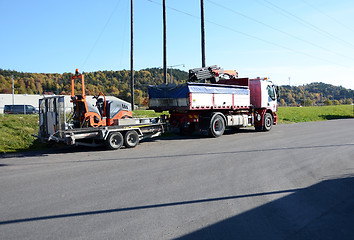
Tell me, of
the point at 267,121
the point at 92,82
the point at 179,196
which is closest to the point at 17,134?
the point at 179,196

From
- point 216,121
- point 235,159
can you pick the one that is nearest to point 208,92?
point 216,121

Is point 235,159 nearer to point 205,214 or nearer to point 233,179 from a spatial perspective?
point 233,179

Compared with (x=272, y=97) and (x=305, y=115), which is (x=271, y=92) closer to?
(x=272, y=97)

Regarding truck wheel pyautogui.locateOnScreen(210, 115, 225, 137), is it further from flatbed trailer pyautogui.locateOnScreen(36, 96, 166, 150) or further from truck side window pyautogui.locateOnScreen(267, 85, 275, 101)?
truck side window pyautogui.locateOnScreen(267, 85, 275, 101)

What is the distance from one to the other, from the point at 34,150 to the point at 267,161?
8949 mm

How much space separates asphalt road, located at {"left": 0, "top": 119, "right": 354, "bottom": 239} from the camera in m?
4.25

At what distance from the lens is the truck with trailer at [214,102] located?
570 inches

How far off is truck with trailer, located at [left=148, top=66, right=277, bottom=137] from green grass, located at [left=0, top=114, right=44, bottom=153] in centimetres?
614

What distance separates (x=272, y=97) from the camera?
1964 cm

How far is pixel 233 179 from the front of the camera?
22.8 ft

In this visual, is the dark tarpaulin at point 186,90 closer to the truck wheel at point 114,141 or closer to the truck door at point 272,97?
the truck door at point 272,97

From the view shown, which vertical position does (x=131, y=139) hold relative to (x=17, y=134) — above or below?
below

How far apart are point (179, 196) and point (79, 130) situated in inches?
243

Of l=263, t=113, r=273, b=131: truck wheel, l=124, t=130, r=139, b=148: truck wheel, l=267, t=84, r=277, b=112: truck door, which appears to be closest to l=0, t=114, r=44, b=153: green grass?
l=124, t=130, r=139, b=148: truck wheel
